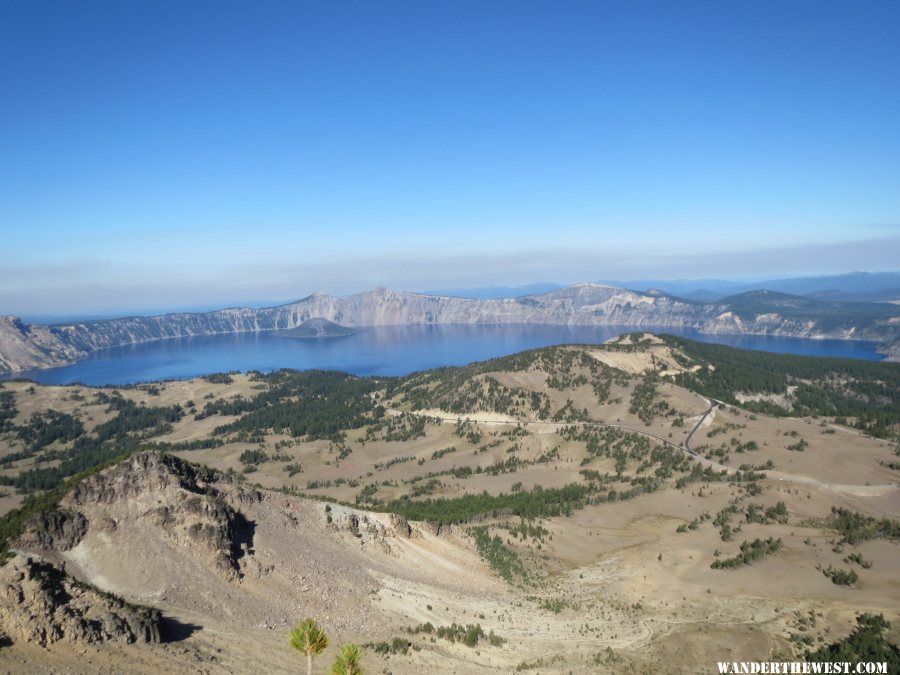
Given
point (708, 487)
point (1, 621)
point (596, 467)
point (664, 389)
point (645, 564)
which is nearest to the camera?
point (1, 621)

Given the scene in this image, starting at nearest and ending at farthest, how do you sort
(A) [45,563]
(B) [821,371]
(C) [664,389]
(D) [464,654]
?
1. (A) [45,563]
2. (D) [464,654]
3. (C) [664,389]
4. (B) [821,371]

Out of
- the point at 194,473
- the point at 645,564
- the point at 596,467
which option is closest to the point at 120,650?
the point at 194,473

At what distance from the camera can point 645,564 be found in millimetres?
37844

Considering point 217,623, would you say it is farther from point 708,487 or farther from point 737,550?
point 708,487

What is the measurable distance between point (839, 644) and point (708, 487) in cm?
3047

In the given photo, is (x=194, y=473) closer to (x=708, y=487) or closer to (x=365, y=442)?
(x=708, y=487)

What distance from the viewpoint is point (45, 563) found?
21.4m

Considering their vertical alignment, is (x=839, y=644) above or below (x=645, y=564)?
above

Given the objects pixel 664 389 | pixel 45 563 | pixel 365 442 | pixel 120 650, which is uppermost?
pixel 45 563

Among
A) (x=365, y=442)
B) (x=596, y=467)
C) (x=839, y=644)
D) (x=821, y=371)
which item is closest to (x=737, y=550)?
(x=839, y=644)

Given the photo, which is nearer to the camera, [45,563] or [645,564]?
[45,563]

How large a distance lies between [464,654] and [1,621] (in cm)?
1622

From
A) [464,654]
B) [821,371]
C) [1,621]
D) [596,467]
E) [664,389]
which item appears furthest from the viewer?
[821,371]

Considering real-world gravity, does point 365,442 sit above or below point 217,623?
below
